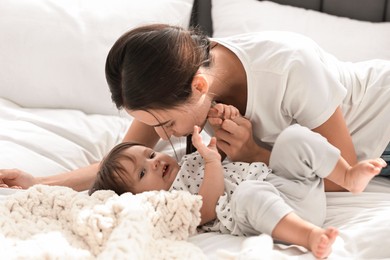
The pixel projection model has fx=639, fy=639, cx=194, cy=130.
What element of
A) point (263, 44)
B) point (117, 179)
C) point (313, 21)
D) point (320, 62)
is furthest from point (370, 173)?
point (313, 21)

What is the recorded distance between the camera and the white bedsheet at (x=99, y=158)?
1.29m

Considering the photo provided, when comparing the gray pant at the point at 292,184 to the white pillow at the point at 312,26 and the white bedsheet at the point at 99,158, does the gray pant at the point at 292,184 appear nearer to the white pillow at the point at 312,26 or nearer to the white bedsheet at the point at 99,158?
the white bedsheet at the point at 99,158

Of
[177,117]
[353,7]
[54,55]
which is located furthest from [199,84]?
[353,7]

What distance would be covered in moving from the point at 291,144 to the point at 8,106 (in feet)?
3.36

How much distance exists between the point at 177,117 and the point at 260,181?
0.78 ft

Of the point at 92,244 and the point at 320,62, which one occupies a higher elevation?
the point at 320,62

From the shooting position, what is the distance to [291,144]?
4.70ft

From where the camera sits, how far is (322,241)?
1.21 m

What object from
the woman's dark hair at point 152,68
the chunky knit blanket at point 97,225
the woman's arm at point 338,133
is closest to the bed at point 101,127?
the chunky knit blanket at point 97,225

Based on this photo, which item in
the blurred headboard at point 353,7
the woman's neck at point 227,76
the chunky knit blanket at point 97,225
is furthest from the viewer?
the blurred headboard at point 353,7

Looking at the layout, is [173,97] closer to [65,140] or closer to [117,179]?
[117,179]

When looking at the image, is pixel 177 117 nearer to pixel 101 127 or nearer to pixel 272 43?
pixel 272 43

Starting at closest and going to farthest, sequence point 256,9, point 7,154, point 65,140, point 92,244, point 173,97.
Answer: point 92,244 < point 173,97 < point 7,154 < point 65,140 < point 256,9

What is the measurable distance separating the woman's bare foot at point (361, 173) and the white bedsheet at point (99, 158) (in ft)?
0.25
